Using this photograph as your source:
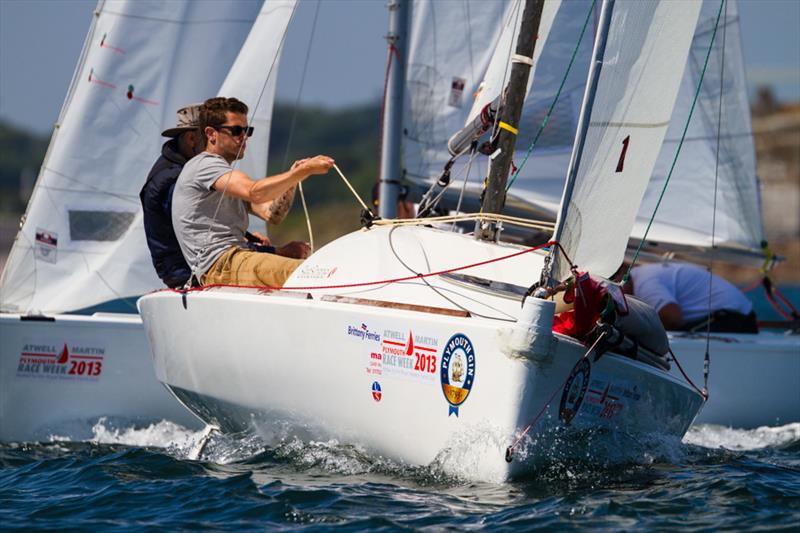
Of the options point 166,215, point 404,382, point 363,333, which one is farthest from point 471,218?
point 166,215

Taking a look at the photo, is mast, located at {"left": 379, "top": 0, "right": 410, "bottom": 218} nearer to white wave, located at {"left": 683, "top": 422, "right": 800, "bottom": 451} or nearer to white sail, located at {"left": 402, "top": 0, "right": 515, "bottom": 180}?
white sail, located at {"left": 402, "top": 0, "right": 515, "bottom": 180}

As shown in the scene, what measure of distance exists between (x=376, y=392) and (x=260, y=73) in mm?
3403

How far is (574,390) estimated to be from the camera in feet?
15.3

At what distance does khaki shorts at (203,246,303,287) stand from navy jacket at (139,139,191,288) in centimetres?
43

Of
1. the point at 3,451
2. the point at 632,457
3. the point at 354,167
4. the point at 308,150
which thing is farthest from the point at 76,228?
the point at 308,150

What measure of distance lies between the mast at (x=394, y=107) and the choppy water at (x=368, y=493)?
3.39 metres

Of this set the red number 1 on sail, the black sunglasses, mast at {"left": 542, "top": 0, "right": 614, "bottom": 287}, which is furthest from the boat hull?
the black sunglasses

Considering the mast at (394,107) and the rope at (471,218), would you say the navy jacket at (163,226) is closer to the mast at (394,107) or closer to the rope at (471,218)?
the rope at (471,218)

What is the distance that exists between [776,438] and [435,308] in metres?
3.49

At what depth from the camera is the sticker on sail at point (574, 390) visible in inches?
182

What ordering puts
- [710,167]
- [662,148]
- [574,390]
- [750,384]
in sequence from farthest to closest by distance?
[710,167] < [662,148] < [750,384] < [574,390]

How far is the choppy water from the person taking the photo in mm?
4316

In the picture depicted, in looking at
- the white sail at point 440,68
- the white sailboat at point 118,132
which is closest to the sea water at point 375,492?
the white sailboat at point 118,132

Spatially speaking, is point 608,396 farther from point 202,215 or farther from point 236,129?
point 236,129
